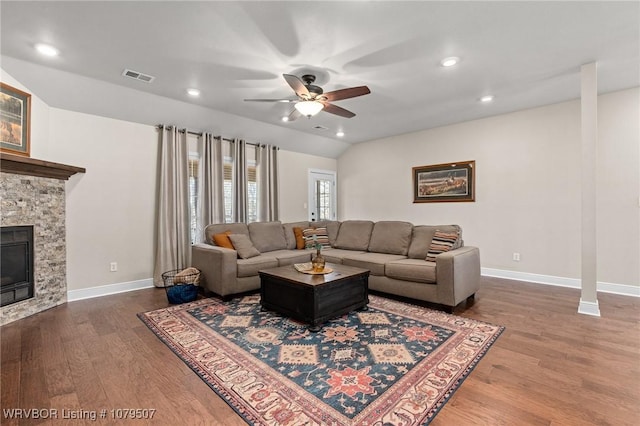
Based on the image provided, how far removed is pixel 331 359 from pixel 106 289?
3.61 meters

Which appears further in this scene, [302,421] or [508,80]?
[508,80]

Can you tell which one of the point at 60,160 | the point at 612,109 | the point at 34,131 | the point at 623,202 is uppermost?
the point at 612,109

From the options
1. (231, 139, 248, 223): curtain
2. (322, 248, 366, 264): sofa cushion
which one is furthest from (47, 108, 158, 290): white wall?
(322, 248, 366, 264): sofa cushion

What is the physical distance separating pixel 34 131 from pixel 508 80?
5734 mm

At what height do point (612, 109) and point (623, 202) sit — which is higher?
point (612, 109)

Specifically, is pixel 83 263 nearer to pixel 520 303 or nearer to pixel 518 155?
pixel 520 303

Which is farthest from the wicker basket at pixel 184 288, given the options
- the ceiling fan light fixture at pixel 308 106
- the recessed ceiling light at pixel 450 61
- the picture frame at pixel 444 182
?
the picture frame at pixel 444 182

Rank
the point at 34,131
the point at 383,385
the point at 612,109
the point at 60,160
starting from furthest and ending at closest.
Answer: the point at 612,109 → the point at 60,160 → the point at 34,131 → the point at 383,385

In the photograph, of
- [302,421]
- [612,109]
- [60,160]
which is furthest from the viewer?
[612,109]

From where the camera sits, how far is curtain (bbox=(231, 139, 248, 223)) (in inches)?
215

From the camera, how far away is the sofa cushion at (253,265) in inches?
152

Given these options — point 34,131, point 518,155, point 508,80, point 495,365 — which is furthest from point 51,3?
point 518,155

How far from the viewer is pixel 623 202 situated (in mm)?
3977

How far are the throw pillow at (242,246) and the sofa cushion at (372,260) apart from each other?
52.7 inches
